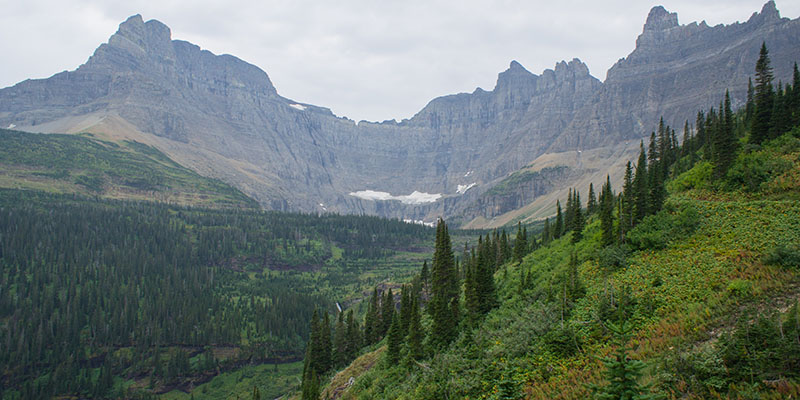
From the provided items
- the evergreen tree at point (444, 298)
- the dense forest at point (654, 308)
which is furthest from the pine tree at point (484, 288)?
the evergreen tree at point (444, 298)

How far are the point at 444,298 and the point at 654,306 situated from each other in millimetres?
23015

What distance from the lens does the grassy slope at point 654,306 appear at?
72.2 ft

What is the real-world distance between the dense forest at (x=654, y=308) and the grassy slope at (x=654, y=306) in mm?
103

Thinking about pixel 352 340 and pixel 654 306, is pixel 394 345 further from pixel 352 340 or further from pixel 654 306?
pixel 352 340

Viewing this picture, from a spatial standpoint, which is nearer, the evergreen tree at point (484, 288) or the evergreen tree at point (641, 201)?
the evergreen tree at point (484, 288)

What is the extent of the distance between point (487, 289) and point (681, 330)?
75.7 feet

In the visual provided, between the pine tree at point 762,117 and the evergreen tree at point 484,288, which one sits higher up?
the pine tree at point 762,117

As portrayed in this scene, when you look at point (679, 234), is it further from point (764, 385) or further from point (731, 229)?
point (764, 385)

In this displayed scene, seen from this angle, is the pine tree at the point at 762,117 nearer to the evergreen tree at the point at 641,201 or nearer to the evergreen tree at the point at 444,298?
the evergreen tree at the point at 641,201

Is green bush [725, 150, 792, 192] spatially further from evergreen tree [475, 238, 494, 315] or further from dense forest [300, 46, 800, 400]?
evergreen tree [475, 238, 494, 315]

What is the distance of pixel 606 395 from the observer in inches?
574

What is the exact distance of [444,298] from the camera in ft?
152

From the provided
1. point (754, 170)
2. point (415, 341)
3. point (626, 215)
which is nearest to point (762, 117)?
point (754, 170)

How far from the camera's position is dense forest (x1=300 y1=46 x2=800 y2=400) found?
17.4m
